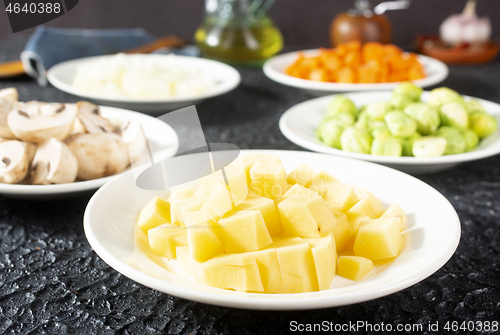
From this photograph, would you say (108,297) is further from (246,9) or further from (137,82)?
(246,9)

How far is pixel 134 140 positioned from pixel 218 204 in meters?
0.40

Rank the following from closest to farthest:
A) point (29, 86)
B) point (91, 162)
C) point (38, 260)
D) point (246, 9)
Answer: point (38, 260)
point (91, 162)
point (29, 86)
point (246, 9)

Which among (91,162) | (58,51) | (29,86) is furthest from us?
(58,51)

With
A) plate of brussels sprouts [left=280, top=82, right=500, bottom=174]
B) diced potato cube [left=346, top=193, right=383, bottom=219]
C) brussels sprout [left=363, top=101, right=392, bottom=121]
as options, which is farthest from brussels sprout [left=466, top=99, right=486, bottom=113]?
diced potato cube [left=346, top=193, right=383, bottom=219]

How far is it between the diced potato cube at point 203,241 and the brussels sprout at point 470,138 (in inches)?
29.8

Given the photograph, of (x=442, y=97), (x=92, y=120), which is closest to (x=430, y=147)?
(x=442, y=97)

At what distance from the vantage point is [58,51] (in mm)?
1930

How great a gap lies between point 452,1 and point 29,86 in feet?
7.87

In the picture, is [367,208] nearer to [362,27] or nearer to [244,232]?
[244,232]

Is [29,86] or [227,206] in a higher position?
[227,206]

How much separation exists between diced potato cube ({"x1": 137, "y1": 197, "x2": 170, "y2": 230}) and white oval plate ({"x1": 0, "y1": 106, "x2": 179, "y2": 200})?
13 centimetres

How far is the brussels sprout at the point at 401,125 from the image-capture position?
109 cm

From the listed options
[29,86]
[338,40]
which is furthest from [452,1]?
[29,86]

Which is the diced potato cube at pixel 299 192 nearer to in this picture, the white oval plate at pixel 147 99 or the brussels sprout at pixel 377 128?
the brussels sprout at pixel 377 128
